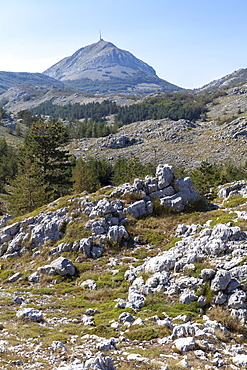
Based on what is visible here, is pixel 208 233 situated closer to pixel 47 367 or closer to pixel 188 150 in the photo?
pixel 47 367

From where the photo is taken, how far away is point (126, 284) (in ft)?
65.0

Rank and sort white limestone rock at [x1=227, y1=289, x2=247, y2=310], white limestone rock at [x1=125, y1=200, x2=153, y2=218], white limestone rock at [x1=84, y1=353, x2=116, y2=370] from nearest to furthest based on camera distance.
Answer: white limestone rock at [x1=84, y1=353, x2=116, y2=370] < white limestone rock at [x1=227, y1=289, x2=247, y2=310] < white limestone rock at [x1=125, y1=200, x2=153, y2=218]

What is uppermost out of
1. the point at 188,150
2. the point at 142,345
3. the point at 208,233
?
the point at 188,150

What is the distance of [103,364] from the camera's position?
9.91 m

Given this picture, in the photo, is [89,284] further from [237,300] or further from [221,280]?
[237,300]

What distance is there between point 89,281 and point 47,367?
1134cm

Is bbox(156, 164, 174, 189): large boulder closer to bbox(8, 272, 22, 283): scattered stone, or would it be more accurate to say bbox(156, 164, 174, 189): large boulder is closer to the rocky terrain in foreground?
the rocky terrain in foreground

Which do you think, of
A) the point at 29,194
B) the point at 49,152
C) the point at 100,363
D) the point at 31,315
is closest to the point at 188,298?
the point at 100,363

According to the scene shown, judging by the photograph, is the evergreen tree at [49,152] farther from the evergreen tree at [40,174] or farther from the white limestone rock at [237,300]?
the white limestone rock at [237,300]

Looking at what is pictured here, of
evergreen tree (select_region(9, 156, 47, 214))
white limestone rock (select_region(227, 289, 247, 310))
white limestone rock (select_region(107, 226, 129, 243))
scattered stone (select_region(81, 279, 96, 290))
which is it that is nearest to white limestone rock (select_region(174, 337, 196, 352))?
white limestone rock (select_region(227, 289, 247, 310))

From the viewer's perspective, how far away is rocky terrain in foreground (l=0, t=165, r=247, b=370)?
11148 millimetres

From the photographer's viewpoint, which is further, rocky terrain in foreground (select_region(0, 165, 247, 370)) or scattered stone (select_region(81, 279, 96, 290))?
scattered stone (select_region(81, 279, 96, 290))

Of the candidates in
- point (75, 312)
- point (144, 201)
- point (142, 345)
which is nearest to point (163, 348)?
point (142, 345)

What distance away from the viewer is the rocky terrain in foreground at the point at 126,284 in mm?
11148
